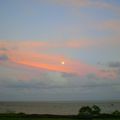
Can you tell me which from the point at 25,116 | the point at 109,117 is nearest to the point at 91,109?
the point at 109,117

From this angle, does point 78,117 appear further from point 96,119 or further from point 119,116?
point 119,116

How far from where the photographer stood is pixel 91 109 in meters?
46.7

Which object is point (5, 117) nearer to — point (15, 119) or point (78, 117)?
point (15, 119)

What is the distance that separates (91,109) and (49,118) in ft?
40.3

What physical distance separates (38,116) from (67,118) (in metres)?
3.74

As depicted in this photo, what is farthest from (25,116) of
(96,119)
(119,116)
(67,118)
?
(119,116)

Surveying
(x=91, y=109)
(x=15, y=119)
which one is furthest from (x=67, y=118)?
(x=91, y=109)

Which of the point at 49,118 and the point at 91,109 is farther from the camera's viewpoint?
the point at 91,109

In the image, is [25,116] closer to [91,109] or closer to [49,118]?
[49,118]

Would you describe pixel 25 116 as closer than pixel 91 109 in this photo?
Yes

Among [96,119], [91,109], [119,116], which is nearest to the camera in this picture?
[96,119]

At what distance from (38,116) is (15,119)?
3155 mm

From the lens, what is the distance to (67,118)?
36.0 meters

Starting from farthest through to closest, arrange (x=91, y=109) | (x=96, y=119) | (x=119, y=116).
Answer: (x=91, y=109), (x=119, y=116), (x=96, y=119)
